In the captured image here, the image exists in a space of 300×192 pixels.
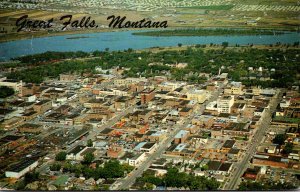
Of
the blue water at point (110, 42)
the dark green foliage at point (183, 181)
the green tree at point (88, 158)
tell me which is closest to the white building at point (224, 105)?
the blue water at point (110, 42)

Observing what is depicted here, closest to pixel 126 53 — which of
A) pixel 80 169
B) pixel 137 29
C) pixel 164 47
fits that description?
pixel 164 47

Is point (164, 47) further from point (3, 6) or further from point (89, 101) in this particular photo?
point (3, 6)

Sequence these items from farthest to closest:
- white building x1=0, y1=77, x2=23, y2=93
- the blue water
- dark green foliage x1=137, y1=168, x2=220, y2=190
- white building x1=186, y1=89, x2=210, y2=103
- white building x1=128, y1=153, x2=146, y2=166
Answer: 1. white building x1=186, y1=89, x2=210, y2=103
2. white building x1=0, y1=77, x2=23, y2=93
3. the blue water
4. white building x1=128, y1=153, x2=146, y2=166
5. dark green foliage x1=137, y1=168, x2=220, y2=190

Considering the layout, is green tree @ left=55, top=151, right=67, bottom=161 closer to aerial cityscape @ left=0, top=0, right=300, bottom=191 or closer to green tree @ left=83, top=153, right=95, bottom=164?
aerial cityscape @ left=0, top=0, right=300, bottom=191

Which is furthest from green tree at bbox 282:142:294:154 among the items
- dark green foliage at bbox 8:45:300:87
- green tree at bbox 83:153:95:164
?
green tree at bbox 83:153:95:164

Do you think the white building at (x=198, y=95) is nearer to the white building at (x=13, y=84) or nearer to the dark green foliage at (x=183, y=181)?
the dark green foliage at (x=183, y=181)

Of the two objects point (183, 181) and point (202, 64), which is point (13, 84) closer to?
point (202, 64)

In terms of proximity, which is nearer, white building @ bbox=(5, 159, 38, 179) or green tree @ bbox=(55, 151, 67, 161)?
white building @ bbox=(5, 159, 38, 179)

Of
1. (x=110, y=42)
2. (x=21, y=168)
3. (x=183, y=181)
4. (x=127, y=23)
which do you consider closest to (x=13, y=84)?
(x=110, y=42)
